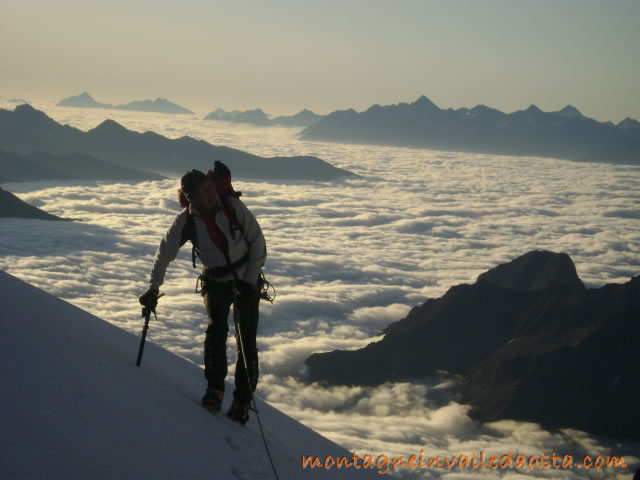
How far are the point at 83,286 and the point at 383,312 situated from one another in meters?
77.8

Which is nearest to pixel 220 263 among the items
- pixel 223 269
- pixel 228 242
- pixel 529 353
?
pixel 223 269

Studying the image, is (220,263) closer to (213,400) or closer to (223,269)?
(223,269)

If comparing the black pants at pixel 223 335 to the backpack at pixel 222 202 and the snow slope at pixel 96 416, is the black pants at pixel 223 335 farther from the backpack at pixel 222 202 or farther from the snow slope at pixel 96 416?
the backpack at pixel 222 202

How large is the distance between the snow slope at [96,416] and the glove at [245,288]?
1220 millimetres

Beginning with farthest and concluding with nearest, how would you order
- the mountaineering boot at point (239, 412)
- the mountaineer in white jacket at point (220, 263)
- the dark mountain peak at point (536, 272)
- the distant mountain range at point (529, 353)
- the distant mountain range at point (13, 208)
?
the distant mountain range at point (13, 208) < the dark mountain peak at point (536, 272) < the distant mountain range at point (529, 353) < the mountaineering boot at point (239, 412) < the mountaineer in white jacket at point (220, 263)

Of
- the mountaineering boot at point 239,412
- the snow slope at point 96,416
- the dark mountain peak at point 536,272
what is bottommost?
the dark mountain peak at point 536,272

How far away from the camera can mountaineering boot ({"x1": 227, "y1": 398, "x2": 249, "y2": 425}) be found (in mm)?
5852

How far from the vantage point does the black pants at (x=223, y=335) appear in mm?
5684

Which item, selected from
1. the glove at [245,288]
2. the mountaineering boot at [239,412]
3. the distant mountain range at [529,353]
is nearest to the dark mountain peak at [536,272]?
the distant mountain range at [529,353]

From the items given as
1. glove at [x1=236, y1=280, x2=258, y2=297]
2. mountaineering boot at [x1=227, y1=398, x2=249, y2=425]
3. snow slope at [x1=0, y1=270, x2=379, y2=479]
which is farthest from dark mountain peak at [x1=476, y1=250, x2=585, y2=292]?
snow slope at [x1=0, y1=270, x2=379, y2=479]

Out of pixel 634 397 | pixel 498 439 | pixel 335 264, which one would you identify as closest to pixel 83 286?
pixel 335 264

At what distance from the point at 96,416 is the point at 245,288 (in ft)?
7.06

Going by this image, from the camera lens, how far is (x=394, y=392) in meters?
96.6

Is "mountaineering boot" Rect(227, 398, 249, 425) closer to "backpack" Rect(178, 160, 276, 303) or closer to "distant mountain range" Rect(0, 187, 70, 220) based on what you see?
"backpack" Rect(178, 160, 276, 303)
